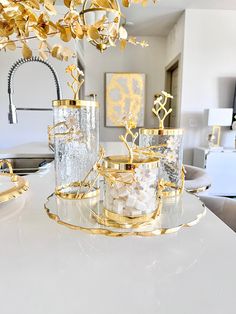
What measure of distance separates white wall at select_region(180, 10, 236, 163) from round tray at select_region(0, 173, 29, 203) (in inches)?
124

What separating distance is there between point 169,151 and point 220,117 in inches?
111

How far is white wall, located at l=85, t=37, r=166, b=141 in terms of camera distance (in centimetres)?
449

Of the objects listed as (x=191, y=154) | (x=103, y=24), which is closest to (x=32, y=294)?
(x=103, y=24)

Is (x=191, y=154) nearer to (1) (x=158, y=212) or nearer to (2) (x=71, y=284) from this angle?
(1) (x=158, y=212)

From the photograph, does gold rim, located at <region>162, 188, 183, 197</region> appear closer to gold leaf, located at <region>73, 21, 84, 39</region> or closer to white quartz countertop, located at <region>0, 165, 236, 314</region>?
white quartz countertop, located at <region>0, 165, 236, 314</region>

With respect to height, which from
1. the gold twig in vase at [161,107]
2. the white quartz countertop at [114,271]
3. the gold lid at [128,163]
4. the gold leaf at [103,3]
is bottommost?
the white quartz countertop at [114,271]

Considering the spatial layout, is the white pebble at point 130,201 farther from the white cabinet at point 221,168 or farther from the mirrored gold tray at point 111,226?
the white cabinet at point 221,168

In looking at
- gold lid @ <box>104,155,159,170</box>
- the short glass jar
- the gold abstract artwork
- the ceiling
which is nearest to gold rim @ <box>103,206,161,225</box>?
the short glass jar

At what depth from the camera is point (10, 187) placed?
80cm

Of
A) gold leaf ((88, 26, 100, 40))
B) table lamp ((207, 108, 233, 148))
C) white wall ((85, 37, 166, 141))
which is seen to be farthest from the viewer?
white wall ((85, 37, 166, 141))

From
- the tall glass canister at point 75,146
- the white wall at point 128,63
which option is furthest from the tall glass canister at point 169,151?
the white wall at point 128,63

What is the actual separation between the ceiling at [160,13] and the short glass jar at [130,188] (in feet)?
10.0

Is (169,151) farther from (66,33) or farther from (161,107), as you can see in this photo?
(66,33)

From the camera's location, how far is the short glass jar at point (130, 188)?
1.72ft
